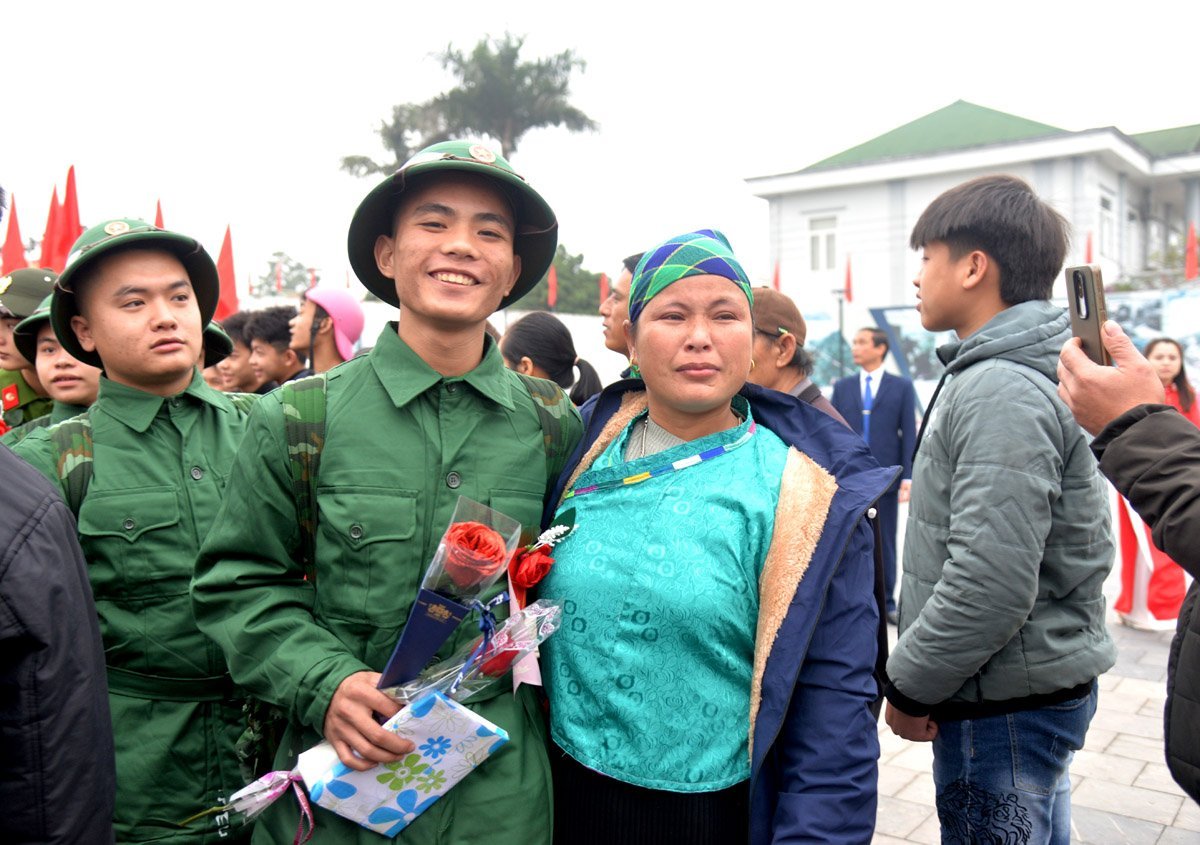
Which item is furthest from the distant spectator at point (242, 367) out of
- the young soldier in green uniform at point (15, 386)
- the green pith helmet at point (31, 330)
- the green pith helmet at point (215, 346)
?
the green pith helmet at point (215, 346)

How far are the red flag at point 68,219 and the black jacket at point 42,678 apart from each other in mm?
8645

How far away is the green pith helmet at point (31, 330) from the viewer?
123 inches

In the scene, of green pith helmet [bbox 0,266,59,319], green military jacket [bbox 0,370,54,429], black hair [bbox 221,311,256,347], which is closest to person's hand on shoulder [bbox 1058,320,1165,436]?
green pith helmet [bbox 0,266,59,319]

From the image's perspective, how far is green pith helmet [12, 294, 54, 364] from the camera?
10.3 feet

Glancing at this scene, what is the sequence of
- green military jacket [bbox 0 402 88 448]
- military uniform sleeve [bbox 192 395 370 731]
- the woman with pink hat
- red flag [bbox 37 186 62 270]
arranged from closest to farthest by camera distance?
military uniform sleeve [bbox 192 395 370 731] → green military jacket [bbox 0 402 88 448] → the woman with pink hat → red flag [bbox 37 186 62 270]

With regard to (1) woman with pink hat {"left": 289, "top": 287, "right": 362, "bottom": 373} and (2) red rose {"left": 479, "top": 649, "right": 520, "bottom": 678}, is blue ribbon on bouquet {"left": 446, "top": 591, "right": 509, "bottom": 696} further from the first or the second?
(1) woman with pink hat {"left": 289, "top": 287, "right": 362, "bottom": 373}

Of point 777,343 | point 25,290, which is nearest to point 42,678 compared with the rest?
point 777,343

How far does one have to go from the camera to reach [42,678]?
4.01 feet

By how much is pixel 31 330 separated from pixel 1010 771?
3.40 meters

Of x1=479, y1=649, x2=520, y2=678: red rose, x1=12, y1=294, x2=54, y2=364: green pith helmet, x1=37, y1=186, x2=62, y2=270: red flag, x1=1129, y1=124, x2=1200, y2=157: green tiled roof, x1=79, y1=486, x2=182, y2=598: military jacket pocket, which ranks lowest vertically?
x1=479, y1=649, x2=520, y2=678: red rose

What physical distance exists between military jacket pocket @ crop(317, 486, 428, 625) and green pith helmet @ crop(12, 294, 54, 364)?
1917 millimetres

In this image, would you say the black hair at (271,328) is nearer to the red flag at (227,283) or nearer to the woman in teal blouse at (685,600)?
the red flag at (227,283)

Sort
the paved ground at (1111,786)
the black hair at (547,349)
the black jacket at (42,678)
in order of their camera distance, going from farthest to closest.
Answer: the black hair at (547,349) → the paved ground at (1111,786) → the black jacket at (42,678)

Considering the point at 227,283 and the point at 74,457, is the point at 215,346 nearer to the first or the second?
the point at 74,457
